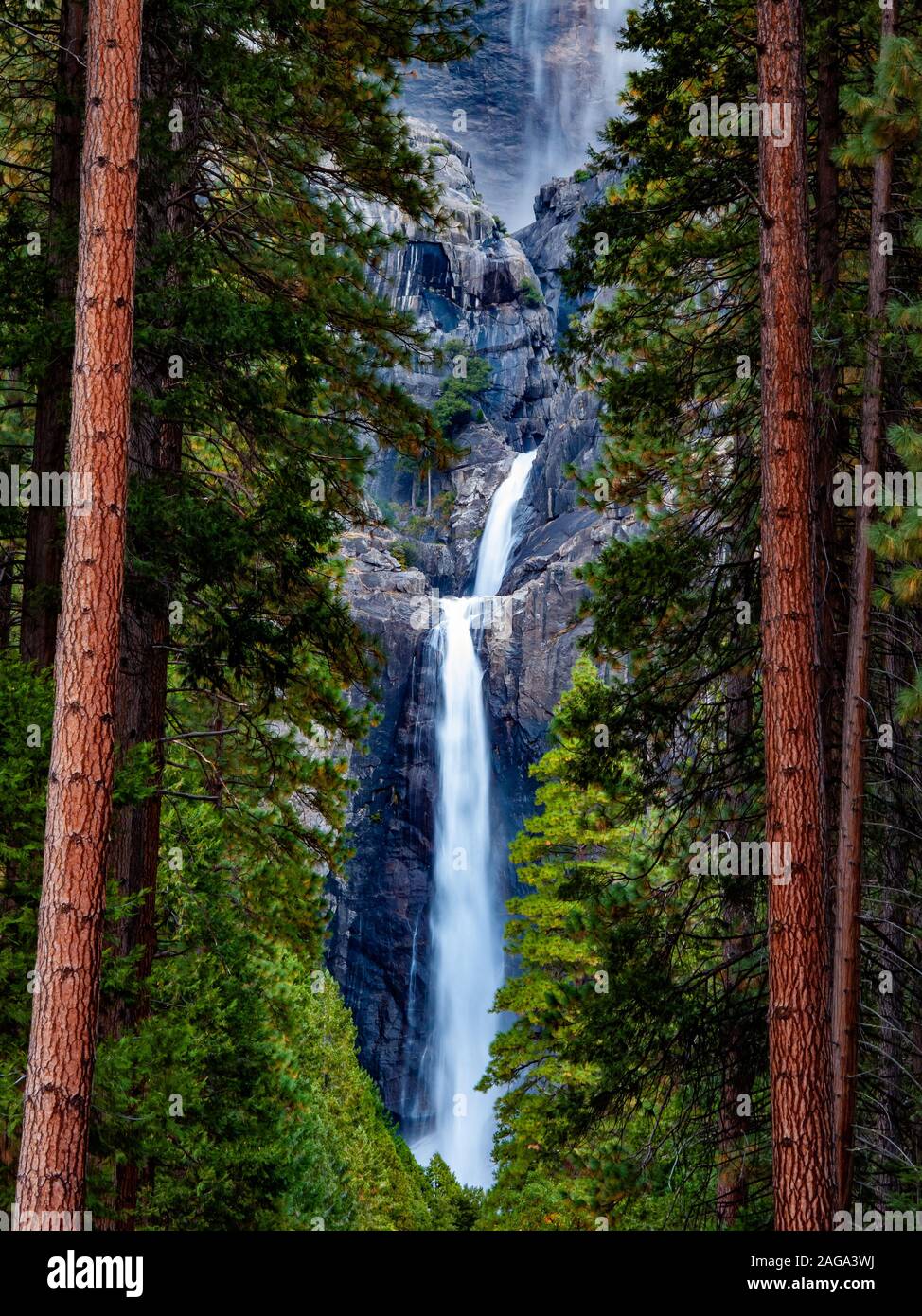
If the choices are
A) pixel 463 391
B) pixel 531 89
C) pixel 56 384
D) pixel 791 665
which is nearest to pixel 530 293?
pixel 463 391

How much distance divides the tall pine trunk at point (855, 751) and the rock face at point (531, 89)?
3286 inches

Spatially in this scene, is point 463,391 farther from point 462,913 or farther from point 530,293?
point 462,913

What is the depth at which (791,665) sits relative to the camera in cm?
534


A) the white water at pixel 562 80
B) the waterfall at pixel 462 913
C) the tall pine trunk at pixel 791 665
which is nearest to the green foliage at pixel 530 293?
the waterfall at pixel 462 913

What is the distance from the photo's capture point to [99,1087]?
5.05m

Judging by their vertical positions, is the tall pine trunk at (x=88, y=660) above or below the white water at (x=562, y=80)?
below

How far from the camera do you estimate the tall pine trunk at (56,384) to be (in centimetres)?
631

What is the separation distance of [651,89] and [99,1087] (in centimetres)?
642

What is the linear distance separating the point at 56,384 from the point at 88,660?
265 centimetres

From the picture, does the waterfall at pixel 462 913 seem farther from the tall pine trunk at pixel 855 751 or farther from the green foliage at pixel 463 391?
the tall pine trunk at pixel 855 751

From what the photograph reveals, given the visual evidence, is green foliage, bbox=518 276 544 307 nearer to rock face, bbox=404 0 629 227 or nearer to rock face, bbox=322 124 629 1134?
rock face, bbox=322 124 629 1134

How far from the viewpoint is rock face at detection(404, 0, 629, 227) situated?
272 ft

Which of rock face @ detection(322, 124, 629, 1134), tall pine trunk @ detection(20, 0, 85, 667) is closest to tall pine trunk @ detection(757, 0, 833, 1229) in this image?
tall pine trunk @ detection(20, 0, 85, 667)

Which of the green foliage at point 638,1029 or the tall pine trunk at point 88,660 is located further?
the green foliage at point 638,1029
